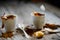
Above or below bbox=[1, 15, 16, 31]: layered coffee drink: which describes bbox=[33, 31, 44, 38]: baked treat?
below

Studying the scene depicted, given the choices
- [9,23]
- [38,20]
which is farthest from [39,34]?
[9,23]

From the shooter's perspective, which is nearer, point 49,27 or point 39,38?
point 39,38

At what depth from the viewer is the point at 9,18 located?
1.18 metres

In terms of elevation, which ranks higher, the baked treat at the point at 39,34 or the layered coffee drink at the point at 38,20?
the layered coffee drink at the point at 38,20

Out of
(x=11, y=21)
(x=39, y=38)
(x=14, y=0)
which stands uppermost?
(x=14, y=0)

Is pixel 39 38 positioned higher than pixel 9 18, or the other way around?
pixel 9 18

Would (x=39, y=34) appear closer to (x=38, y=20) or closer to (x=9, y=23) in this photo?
(x=38, y=20)

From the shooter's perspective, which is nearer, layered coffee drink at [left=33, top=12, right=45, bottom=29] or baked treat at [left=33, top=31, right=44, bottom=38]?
baked treat at [left=33, top=31, right=44, bottom=38]

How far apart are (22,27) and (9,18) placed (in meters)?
0.17

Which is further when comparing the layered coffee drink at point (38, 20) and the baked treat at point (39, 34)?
the layered coffee drink at point (38, 20)

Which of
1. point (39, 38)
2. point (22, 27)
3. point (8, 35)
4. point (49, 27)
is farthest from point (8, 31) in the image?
point (49, 27)

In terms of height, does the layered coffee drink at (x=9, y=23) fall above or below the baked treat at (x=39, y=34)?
above

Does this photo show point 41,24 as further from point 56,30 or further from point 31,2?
point 31,2

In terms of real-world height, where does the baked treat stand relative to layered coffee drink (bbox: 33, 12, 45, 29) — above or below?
below
